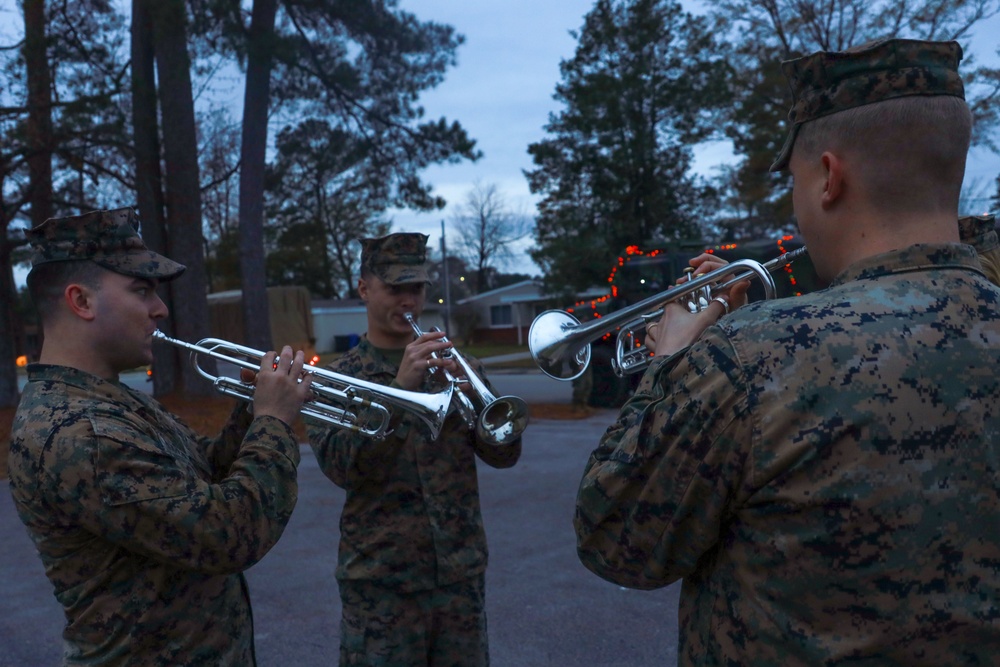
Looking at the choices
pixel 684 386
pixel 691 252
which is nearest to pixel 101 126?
pixel 691 252

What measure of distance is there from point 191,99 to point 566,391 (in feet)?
28.9

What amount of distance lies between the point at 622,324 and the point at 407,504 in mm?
1086

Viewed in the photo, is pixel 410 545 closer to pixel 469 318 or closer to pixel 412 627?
pixel 412 627

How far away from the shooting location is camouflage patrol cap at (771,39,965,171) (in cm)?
147

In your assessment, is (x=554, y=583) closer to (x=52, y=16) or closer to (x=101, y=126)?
(x=101, y=126)

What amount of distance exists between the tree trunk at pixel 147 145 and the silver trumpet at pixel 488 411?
10410 mm

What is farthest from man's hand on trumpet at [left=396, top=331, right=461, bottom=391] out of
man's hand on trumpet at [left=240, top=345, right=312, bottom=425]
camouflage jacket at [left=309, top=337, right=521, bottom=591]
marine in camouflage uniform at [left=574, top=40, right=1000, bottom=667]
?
marine in camouflage uniform at [left=574, top=40, right=1000, bottom=667]

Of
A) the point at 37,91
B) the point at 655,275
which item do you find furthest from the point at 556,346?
the point at 37,91

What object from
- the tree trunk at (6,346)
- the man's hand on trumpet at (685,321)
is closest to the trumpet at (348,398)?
the man's hand on trumpet at (685,321)

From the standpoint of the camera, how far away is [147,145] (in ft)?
41.8

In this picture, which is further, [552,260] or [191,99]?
[552,260]

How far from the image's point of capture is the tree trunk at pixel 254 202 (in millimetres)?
12906

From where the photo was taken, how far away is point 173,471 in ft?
6.66

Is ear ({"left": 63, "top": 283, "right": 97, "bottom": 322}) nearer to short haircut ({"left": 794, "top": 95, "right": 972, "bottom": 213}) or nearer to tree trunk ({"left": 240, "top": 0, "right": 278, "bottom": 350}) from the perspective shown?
short haircut ({"left": 794, "top": 95, "right": 972, "bottom": 213})
